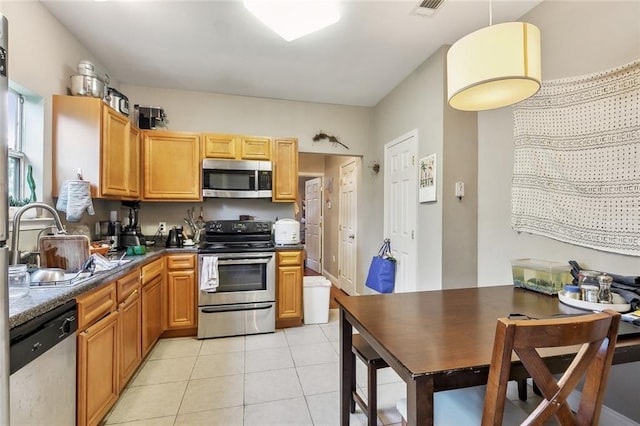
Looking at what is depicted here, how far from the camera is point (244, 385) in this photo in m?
2.23

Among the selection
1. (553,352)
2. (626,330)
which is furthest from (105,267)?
(626,330)

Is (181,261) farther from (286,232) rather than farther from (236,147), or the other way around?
(236,147)

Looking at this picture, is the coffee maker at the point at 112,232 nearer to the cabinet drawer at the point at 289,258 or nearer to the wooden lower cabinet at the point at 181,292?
the wooden lower cabinet at the point at 181,292

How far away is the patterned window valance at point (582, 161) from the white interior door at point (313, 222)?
445cm

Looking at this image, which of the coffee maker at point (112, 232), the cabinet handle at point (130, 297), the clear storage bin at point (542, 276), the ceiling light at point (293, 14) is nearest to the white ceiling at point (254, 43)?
the ceiling light at point (293, 14)

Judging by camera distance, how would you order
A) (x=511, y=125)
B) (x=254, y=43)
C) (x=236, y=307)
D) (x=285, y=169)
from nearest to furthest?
(x=511, y=125), (x=254, y=43), (x=236, y=307), (x=285, y=169)

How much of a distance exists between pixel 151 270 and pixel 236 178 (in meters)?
1.29

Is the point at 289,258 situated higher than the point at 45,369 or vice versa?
the point at 289,258

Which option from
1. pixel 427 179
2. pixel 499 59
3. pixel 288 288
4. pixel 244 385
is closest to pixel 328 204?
pixel 288 288

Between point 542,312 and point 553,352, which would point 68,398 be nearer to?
point 553,352

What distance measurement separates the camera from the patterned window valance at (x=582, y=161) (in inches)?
63.8

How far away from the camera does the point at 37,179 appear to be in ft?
7.38

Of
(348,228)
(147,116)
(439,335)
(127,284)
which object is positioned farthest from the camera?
(348,228)

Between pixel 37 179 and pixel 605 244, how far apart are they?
378 centimetres
